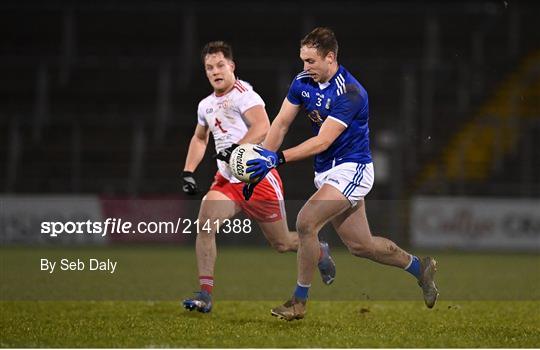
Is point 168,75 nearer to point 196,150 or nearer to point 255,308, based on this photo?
point 196,150

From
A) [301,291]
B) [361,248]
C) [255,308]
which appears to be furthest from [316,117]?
[255,308]

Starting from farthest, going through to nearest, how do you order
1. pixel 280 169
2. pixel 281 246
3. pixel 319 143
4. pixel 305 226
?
pixel 280 169 < pixel 281 246 < pixel 305 226 < pixel 319 143

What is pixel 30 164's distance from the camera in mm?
18594

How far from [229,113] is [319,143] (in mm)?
1420

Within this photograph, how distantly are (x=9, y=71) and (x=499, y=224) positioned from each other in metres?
12.4

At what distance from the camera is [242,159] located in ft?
21.1

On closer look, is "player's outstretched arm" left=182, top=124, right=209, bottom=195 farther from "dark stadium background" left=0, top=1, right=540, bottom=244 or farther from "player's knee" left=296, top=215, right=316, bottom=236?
"dark stadium background" left=0, top=1, right=540, bottom=244

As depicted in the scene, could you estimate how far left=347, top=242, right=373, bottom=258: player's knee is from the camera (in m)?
7.27

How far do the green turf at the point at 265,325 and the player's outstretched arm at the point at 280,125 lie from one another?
1.30m

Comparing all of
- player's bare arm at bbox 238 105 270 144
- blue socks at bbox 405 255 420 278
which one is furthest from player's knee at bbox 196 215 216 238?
blue socks at bbox 405 255 420 278

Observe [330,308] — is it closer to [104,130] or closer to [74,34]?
[104,130]

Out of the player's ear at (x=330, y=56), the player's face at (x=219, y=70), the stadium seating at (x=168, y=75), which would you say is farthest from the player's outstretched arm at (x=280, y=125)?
the stadium seating at (x=168, y=75)

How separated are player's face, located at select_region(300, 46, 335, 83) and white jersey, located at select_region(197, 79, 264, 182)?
1122mm

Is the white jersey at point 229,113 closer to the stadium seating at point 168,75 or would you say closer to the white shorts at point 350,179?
the white shorts at point 350,179
